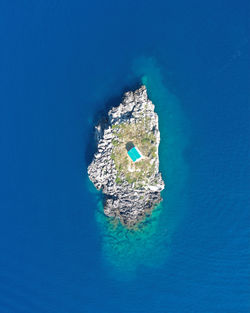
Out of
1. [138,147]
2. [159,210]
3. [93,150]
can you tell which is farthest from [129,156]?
[159,210]

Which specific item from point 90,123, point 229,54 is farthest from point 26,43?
point 229,54

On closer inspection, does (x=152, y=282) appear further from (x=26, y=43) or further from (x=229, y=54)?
(x=26, y=43)

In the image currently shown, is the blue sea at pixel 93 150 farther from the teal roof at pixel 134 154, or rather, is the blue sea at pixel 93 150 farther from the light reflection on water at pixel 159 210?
the teal roof at pixel 134 154

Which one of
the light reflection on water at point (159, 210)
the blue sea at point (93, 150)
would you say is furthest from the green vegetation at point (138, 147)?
the blue sea at point (93, 150)

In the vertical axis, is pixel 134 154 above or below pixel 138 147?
below

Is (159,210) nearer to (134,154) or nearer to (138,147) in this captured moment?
(134,154)

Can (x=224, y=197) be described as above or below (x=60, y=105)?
below
